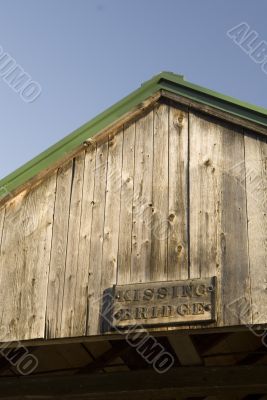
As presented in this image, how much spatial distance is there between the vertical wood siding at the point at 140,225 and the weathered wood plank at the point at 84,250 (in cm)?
1

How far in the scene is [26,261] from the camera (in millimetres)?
9266

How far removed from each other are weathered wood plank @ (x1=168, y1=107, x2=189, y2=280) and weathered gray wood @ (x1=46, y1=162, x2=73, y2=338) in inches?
49.3

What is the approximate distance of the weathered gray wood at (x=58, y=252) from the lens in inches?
346

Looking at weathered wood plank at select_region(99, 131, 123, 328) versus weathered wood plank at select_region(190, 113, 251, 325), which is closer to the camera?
weathered wood plank at select_region(190, 113, 251, 325)

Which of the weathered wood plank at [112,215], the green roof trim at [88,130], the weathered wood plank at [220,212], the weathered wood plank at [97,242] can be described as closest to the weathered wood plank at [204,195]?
the weathered wood plank at [220,212]

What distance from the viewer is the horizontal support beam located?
8.63m

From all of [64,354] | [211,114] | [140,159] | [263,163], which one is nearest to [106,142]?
[140,159]

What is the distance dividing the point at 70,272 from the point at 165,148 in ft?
5.86

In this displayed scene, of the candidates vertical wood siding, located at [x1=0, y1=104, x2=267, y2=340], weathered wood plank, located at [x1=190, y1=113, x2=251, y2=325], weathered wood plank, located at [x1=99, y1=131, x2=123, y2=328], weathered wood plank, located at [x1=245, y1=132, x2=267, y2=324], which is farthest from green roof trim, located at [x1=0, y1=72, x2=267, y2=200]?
weathered wood plank, located at [x1=245, y1=132, x2=267, y2=324]

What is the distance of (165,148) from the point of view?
368 inches

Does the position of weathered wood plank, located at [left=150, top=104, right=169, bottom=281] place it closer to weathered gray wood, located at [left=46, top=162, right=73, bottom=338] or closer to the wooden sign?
the wooden sign

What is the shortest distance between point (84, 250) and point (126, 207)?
0.67 metres

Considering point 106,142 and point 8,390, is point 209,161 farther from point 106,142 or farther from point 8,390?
point 8,390

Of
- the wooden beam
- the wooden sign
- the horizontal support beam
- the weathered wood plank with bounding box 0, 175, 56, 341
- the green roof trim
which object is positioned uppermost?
the green roof trim
